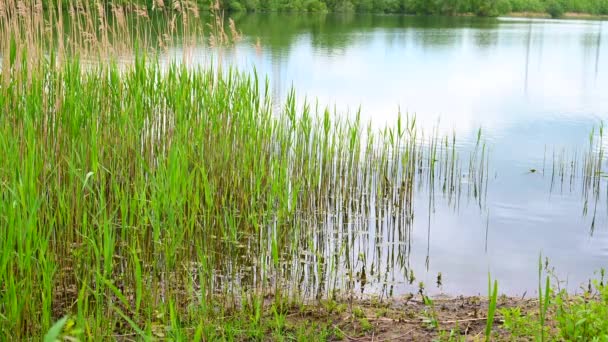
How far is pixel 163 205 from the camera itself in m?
3.34

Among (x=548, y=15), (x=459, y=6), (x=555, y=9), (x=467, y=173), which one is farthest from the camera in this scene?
(x=548, y=15)

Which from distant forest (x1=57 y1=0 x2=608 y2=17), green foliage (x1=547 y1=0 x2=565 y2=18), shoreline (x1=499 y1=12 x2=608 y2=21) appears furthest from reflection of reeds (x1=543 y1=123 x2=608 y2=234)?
green foliage (x1=547 y1=0 x2=565 y2=18)

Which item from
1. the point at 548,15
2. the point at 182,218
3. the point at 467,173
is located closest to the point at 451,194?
the point at 467,173

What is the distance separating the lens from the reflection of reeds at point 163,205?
294 cm

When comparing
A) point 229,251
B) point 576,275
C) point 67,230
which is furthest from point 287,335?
point 576,275

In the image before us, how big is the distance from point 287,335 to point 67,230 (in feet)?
4.06

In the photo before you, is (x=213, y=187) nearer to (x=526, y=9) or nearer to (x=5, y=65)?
(x=5, y=65)

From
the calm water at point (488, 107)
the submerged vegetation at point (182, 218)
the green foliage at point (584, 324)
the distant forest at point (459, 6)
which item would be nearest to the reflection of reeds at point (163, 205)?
the submerged vegetation at point (182, 218)

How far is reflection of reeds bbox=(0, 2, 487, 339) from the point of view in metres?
2.94

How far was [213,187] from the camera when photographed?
4102 millimetres

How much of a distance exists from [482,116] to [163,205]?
8432 mm

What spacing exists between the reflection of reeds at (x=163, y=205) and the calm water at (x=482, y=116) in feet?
1.09

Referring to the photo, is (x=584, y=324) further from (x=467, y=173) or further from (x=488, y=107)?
(x=488, y=107)

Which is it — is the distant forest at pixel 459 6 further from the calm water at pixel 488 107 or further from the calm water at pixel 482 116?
the calm water at pixel 482 116
